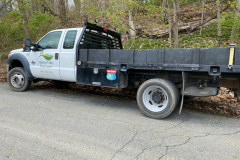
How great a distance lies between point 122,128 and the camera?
4.11m

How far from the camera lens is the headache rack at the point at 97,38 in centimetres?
599

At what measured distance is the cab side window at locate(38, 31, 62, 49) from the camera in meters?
6.41

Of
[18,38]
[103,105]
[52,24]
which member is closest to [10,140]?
[103,105]

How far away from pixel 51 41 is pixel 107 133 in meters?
4.03

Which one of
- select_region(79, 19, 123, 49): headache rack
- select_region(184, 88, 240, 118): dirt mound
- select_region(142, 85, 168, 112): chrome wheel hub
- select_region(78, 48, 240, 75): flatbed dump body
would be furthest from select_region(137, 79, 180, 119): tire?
select_region(79, 19, 123, 49): headache rack

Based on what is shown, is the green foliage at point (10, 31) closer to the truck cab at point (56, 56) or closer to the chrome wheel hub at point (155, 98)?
the truck cab at point (56, 56)

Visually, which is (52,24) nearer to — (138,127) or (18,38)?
(18,38)

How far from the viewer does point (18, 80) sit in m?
7.19

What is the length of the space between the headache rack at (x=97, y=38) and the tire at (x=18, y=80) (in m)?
2.63

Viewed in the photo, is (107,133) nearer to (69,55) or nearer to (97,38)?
(69,55)

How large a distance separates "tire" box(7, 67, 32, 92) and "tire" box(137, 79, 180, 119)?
4.38 metres

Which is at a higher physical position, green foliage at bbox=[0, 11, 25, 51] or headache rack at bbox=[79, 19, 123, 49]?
green foliage at bbox=[0, 11, 25, 51]

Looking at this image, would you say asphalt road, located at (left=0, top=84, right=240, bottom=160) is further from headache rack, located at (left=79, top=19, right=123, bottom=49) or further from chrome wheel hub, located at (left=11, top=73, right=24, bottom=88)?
headache rack, located at (left=79, top=19, right=123, bottom=49)

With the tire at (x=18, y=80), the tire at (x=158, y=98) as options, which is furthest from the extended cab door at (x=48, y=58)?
the tire at (x=158, y=98)
